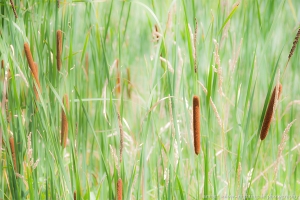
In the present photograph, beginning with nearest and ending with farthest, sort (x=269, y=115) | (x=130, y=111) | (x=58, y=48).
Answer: (x=269, y=115) → (x=58, y=48) → (x=130, y=111)

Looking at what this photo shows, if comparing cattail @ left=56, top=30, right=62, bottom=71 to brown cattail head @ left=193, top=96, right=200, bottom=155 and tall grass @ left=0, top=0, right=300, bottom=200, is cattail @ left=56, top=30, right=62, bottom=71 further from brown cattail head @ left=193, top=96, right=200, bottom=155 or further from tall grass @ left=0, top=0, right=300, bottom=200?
brown cattail head @ left=193, top=96, right=200, bottom=155

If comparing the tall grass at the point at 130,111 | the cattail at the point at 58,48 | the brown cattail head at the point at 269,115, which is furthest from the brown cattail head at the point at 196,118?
the cattail at the point at 58,48

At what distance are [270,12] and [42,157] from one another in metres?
0.99

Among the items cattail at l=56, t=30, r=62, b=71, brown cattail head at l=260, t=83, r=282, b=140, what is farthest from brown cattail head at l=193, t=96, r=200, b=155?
cattail at l=56, t=30, r=62, b=71

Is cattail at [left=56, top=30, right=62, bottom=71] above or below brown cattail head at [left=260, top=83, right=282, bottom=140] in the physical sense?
above

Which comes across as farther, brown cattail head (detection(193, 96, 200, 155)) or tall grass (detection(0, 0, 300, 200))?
tall grass (detection(0, 0, 300, 200))

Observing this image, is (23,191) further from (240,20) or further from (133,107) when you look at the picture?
(240,20)

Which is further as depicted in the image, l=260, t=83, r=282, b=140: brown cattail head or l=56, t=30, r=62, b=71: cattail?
l=56, t=30, r=62, b=71: cattail

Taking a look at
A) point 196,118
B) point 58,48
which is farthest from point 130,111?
point 196,118

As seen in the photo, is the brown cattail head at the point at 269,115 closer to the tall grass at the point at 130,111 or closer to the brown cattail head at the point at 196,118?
the tall grass at the point at 130,111

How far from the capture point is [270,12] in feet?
→ 5.22

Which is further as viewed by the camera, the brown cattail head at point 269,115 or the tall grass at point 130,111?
the tall grass at point 130,111

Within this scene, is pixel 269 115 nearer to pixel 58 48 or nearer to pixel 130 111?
pixel 58 48

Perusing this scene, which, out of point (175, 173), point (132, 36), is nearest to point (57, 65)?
point (175, 173)
